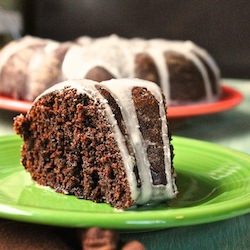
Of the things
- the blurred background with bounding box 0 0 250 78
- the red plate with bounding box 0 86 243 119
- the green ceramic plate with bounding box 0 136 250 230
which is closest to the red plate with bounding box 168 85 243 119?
the red plate with bounding box 0 86 243 119

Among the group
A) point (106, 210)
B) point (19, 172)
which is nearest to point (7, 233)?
point (106, 210)

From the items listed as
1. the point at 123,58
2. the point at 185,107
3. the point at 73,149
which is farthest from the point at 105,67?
the point at 73,149

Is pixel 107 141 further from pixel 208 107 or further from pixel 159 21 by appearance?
pixel 159 21

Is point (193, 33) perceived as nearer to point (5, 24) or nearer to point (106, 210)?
point (5, 24)

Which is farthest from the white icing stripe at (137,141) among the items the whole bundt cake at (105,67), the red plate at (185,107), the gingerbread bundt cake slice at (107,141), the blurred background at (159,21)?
the blurred background at (159,21)

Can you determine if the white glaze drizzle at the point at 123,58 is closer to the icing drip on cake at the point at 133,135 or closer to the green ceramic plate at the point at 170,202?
the green ceramic plate at the point at 170,202

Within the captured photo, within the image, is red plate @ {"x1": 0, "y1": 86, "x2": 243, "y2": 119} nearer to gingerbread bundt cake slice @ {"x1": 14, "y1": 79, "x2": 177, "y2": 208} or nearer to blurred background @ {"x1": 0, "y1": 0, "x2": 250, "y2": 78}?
gingerbread bundt cake slice @ {"x1": 14, "y1": 79, "x2": 177, "y2": 208}
